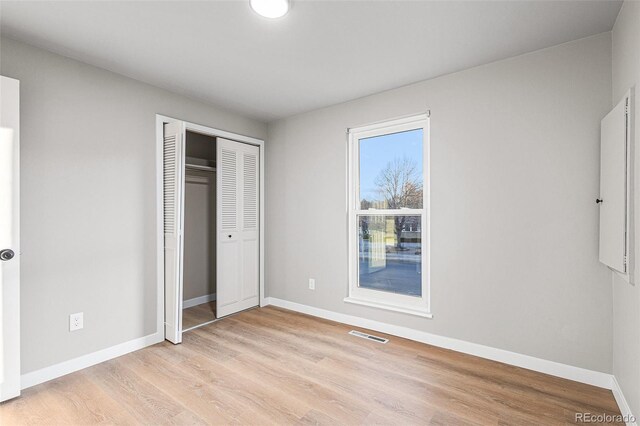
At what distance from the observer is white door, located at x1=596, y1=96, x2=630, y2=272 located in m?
1.80

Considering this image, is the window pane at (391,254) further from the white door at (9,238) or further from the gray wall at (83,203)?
the white door at (9,238)

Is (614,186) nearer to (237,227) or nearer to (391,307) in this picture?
(391,307)

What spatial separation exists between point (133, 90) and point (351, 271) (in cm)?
282

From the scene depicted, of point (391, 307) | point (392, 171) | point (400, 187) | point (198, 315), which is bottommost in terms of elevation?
point (198, 315)

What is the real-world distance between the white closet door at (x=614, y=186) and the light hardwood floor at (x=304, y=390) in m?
1.01

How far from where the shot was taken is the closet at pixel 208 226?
3092 mm

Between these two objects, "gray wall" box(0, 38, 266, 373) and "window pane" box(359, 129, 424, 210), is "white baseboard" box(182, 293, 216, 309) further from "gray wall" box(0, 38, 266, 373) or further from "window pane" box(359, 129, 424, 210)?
"window pane" box(359, 129, 424, 210)

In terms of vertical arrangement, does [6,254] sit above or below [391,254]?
above

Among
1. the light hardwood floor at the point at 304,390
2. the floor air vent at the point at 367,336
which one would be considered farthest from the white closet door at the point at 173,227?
the floor air vent at the point at 367,336

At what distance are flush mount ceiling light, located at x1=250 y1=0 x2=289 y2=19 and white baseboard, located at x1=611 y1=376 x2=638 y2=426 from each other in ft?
10.0

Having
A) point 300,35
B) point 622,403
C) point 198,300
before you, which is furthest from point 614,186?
point 198,300

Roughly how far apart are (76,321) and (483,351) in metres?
3.35

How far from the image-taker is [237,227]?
398cm

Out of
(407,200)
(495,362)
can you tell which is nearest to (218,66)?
(407,200)
